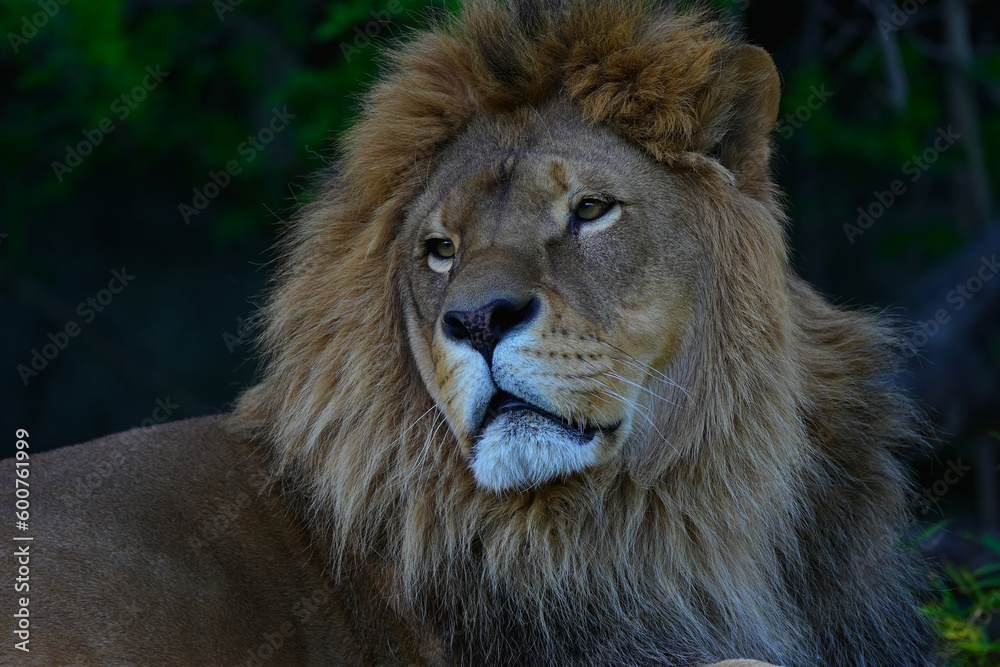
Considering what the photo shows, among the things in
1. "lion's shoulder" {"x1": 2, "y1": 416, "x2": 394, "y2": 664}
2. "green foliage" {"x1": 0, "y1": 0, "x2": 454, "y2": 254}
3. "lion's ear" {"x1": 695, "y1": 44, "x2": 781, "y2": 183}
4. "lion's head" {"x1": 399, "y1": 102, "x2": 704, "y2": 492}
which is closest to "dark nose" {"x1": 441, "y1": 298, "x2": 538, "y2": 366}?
"lion's head" {"x1": 399, "y1": 102, "x2": 704, "y2": 492}

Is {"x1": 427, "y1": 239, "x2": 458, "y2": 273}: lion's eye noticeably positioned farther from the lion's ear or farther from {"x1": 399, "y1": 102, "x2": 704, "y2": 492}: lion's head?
the lion's ear

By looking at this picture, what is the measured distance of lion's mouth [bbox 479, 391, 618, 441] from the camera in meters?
2.55

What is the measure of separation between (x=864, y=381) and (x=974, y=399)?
157 inches

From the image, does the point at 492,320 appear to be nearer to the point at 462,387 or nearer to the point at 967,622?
the point at 462,387

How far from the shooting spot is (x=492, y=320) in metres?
2.51

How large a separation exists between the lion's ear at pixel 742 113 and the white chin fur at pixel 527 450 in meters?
0.90

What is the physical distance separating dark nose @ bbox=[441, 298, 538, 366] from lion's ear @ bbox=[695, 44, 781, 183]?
2.52 feet

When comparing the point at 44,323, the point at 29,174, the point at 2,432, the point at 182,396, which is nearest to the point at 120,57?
the point at 29,174

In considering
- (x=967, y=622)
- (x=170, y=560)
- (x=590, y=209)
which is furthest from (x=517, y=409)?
(x=967, y=622)

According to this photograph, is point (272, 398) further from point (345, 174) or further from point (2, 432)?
point (2, 432)

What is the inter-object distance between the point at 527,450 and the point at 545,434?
2.2 inches

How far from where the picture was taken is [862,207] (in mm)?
8523

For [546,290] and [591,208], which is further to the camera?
[591,208]

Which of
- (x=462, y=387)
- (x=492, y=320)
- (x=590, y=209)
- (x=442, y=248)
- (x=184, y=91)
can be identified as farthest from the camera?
(x=184, y=91)
